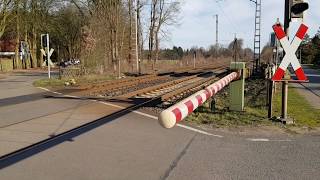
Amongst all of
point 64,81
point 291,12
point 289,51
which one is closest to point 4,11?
point 64,81

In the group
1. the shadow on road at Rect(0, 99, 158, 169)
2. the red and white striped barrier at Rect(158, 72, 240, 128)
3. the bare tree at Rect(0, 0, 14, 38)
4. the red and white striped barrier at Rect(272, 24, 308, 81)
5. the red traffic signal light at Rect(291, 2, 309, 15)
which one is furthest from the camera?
the bare tree at Rect(0, 0, 14, 38)

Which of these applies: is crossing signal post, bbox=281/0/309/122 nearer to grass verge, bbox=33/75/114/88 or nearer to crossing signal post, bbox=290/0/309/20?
crossing signal post, bbox=290/0/309/20

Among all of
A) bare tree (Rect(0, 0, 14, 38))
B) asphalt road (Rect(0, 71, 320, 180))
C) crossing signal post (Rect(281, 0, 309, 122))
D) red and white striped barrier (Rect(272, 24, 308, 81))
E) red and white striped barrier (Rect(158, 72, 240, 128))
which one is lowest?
asphalt road (Rect(0, 71, 320, 180))

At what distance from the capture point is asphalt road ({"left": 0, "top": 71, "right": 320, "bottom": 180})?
5840mm

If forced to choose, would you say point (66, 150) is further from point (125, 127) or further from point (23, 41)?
point (23, 41)

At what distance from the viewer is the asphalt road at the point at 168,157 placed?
5.84 meters

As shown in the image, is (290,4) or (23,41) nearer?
(290,4)

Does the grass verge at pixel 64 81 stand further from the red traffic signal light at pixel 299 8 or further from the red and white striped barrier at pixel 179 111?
the red and white striped barrier at pixel 179 111

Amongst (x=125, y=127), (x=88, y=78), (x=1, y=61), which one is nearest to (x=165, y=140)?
(x=125, y=127)

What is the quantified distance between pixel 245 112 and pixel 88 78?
1829 cm

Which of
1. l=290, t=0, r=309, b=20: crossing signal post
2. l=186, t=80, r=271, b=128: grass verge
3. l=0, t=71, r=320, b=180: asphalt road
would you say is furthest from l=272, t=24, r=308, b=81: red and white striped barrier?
l=0, t=71, r=320, b=180: asphalt road

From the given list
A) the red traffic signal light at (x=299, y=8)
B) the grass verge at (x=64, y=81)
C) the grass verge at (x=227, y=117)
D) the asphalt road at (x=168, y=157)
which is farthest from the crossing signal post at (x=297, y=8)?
the grass verge at (x=64, y=81)

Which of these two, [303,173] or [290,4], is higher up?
[290,4]

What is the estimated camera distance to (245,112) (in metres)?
11.5
